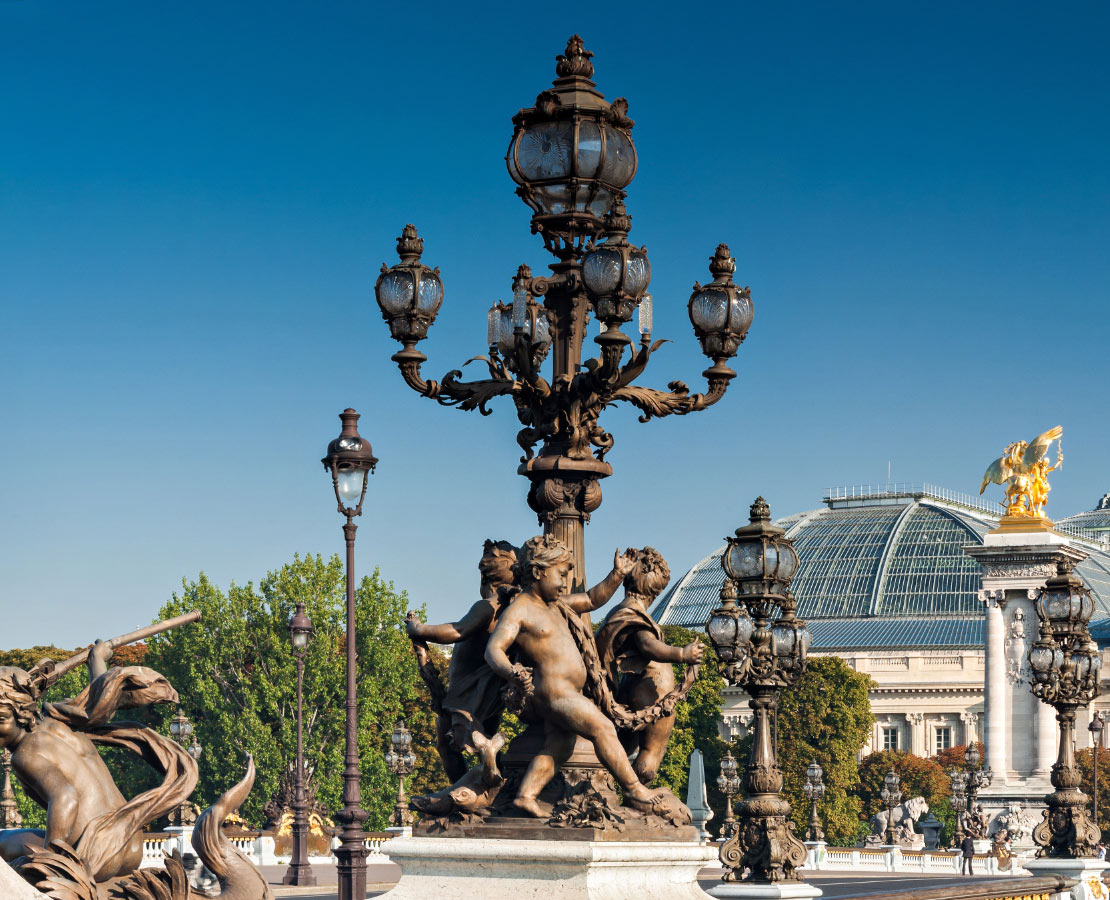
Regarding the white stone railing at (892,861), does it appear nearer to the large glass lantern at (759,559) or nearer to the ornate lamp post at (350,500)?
the ornate lamp post at (350,500)

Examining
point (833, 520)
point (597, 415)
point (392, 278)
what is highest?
point (833, 520)

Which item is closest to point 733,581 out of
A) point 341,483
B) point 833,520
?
point 341,483

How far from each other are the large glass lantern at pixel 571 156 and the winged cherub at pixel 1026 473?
69.0 metres

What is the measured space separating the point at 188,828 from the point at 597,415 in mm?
29686

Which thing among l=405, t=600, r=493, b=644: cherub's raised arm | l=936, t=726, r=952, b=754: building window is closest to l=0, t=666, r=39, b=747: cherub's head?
l=405, t=600, r=493, b=644: cherub's raised arm

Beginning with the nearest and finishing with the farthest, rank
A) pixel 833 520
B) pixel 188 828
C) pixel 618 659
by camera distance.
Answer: pixel 618 659, pixel 188 828, pixel 833 520

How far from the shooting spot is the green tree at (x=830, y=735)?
90500mm

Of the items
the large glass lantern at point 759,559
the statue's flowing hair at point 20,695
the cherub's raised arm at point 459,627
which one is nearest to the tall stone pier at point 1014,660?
the large glass lantern at point 759,559

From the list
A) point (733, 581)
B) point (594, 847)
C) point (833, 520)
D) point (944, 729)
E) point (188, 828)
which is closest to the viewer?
point (594, 847)

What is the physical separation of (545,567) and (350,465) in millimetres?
11158

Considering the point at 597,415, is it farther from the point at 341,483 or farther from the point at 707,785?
the point at 707,785

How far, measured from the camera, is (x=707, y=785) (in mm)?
88062

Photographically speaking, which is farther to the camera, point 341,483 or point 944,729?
point 944,729

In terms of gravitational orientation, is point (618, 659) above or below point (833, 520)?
below
